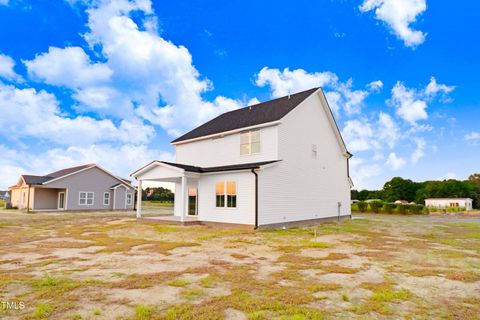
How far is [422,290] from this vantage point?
5746mm

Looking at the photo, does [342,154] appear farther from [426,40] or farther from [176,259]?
[176,259]

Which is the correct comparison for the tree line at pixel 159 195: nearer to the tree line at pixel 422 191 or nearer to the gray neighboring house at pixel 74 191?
the gray neighboring house at pixel 74 191

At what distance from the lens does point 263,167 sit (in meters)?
15.2

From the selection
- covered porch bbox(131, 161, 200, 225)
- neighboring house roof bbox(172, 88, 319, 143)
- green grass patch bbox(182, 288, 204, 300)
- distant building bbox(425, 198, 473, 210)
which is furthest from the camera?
distant building bbox(425, 198, 473, 210)

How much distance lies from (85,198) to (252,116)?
26307 millimetres

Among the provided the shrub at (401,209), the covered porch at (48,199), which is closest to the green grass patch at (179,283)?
the covered porch at (48,199)

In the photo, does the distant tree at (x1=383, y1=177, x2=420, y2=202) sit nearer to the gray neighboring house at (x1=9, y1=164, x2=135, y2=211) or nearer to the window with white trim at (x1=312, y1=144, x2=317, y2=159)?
the window with white trim at (x1=312, y1=144, x2=317, y2=159)

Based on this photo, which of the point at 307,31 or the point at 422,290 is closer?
the point at 422,290

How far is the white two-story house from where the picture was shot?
623 inches

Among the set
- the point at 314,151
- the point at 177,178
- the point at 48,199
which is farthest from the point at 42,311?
the point at 48,199

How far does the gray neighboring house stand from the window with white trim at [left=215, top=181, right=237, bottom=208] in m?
24.5

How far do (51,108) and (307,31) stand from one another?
19.8m

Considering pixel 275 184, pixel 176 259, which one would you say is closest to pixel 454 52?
pixel 275 184

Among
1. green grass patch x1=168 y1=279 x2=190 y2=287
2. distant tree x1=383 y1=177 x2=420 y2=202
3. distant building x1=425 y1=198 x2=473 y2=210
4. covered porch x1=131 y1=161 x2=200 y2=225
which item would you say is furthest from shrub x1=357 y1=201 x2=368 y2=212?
distant tree x1=383 y1=177 x2=420 y2=202
